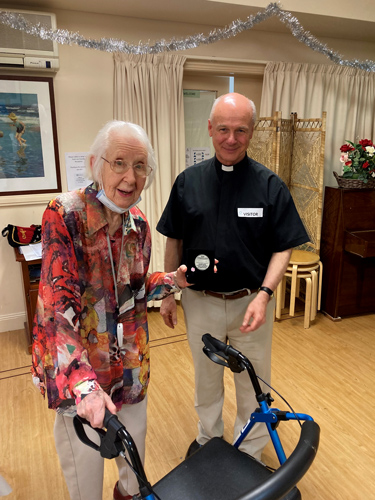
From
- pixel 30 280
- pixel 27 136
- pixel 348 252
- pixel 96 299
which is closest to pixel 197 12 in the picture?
pixel 27 136

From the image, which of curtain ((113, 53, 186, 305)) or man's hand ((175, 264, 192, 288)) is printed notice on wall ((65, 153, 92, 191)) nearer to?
curtain ((113, 53, 186, 305))

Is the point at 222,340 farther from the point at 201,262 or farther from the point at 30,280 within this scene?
the point at 30,280

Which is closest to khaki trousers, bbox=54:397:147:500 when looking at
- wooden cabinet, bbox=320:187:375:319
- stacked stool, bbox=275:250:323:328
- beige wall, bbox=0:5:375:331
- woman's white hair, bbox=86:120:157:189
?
woman's white hair, bbox=86:120:157:189

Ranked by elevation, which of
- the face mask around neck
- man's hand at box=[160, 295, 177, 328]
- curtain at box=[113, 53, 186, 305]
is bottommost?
man's hand at box=[160, 295, 177, 328]

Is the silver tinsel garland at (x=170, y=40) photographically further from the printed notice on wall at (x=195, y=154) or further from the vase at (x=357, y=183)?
the vase at (x=357, y=183)

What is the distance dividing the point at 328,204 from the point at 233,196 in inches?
85.5

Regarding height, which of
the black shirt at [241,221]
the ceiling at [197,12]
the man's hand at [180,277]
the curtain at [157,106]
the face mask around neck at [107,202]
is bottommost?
the man's hand at [180,277]

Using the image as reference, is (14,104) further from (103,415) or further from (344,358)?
(344,358)

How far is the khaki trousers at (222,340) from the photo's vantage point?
5.76ft

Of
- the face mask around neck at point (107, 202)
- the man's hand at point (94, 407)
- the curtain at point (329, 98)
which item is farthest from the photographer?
the curtain at point (329, 98)

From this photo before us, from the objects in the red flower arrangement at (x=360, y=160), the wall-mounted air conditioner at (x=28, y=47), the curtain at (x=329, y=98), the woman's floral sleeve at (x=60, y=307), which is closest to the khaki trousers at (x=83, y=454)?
the woman's floral sleeve at (x=60, y=307)

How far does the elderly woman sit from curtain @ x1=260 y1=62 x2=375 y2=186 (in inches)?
114

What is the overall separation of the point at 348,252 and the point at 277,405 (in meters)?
1.65

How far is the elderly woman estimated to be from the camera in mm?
1079
